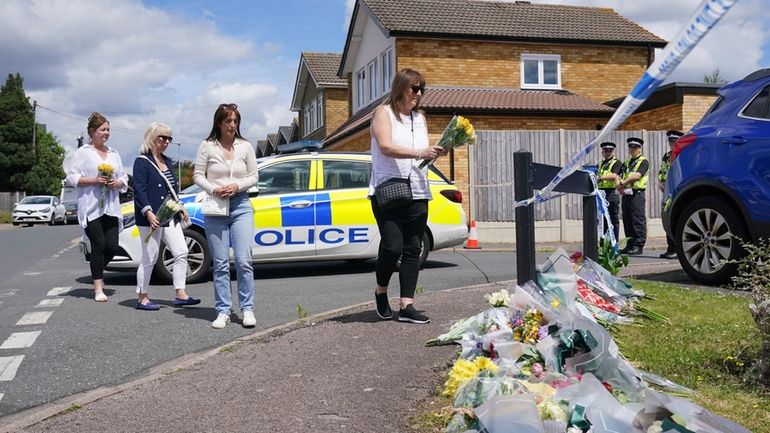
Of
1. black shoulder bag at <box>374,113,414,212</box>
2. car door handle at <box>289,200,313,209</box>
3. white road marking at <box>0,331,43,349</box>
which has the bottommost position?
white road marking at <box>0,331,43,349</box>

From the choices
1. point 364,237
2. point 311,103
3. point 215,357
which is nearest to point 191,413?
point 215,357

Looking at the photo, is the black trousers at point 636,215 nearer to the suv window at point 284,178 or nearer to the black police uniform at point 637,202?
the black police uniform at point 637,202

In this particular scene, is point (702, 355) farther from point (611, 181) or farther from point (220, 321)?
point (611, 181)

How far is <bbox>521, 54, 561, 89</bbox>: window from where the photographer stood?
2512 centimetres

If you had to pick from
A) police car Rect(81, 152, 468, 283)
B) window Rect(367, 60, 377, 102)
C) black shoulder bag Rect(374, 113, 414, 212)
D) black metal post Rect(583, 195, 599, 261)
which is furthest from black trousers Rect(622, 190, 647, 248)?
window Rect(367, 60, 377, 102)

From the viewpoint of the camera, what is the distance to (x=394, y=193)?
226 inches

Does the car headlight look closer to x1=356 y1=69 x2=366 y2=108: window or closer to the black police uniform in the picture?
the black police uniform

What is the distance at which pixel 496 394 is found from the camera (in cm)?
329

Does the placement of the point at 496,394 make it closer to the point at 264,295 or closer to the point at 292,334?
the point at 292,334

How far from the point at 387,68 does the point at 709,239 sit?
19.2 metres

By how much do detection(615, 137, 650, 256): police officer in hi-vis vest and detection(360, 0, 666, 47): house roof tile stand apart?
12.3m

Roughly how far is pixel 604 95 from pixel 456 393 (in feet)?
76.1

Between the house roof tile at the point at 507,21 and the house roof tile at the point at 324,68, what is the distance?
30.8 feet

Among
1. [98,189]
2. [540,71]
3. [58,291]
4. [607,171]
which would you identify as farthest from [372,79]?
[98,189]
